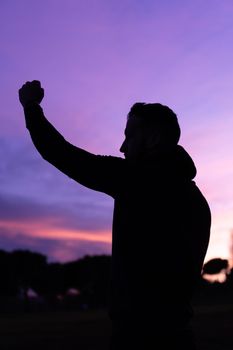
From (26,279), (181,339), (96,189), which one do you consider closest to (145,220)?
(96,189)

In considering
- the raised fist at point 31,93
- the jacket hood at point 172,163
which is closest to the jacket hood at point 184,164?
the jacket hood at point 172,163

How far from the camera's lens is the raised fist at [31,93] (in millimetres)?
2697

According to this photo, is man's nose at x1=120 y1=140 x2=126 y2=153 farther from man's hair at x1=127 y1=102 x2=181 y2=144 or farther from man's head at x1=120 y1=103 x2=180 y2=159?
man's hair at x1=127 y1=102 x2=181 y2=144

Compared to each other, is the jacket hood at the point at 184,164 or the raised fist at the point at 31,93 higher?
the raised fist at the point at 31,93

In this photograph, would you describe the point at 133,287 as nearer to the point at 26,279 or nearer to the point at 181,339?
the point at 181,339

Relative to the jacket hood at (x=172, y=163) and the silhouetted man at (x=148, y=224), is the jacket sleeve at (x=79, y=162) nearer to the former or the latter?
the silhouetted man at (x=148, y=224)

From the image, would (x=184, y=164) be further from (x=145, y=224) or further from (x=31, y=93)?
(x=31, y=93)

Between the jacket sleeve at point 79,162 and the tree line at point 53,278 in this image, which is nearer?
the jacket sleeve at point 79,162

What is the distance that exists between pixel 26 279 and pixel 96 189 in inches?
4049

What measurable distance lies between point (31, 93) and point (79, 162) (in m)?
0.48

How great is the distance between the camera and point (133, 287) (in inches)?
93.5

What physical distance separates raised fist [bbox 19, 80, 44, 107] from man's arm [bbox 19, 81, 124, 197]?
0.18 m

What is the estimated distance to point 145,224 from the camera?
7.93ft

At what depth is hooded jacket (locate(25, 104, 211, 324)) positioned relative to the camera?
2389mm
